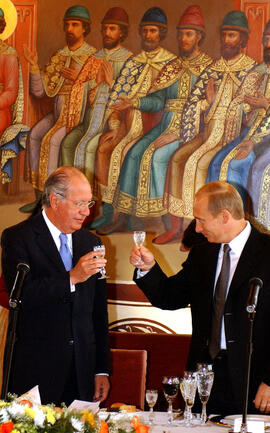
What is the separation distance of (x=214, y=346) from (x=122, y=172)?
97.4 inches

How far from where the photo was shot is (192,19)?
5.94m

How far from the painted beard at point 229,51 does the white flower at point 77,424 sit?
4.18 meters

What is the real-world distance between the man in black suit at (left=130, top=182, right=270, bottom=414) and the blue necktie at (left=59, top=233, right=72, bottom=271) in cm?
36

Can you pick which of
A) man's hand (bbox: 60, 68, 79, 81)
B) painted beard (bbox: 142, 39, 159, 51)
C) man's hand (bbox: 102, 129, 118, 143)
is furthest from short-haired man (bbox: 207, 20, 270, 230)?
man's hand (bbox: 60, 68, 79, 81)

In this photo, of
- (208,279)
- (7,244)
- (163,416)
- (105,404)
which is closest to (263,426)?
(163,416)

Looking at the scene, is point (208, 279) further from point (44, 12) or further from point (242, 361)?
point (44, 12)

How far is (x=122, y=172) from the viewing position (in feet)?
19.8

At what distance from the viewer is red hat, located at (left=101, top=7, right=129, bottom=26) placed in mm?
6084

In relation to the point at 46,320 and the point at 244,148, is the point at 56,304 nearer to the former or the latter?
the point at 46,320

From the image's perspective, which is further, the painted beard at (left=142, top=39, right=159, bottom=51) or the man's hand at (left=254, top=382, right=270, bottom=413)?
the painted beard at (left=142, top=39, right=159, bottom=51)

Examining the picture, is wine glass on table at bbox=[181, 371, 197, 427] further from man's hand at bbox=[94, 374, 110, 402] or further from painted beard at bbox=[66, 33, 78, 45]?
painted beard at bbox=[66, 33, 78, 45]

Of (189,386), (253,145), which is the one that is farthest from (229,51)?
(189,386)

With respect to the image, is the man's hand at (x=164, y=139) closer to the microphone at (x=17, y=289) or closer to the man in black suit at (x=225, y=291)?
the man in black suit at (x=225, y=291)

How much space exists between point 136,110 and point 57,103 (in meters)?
0.71
